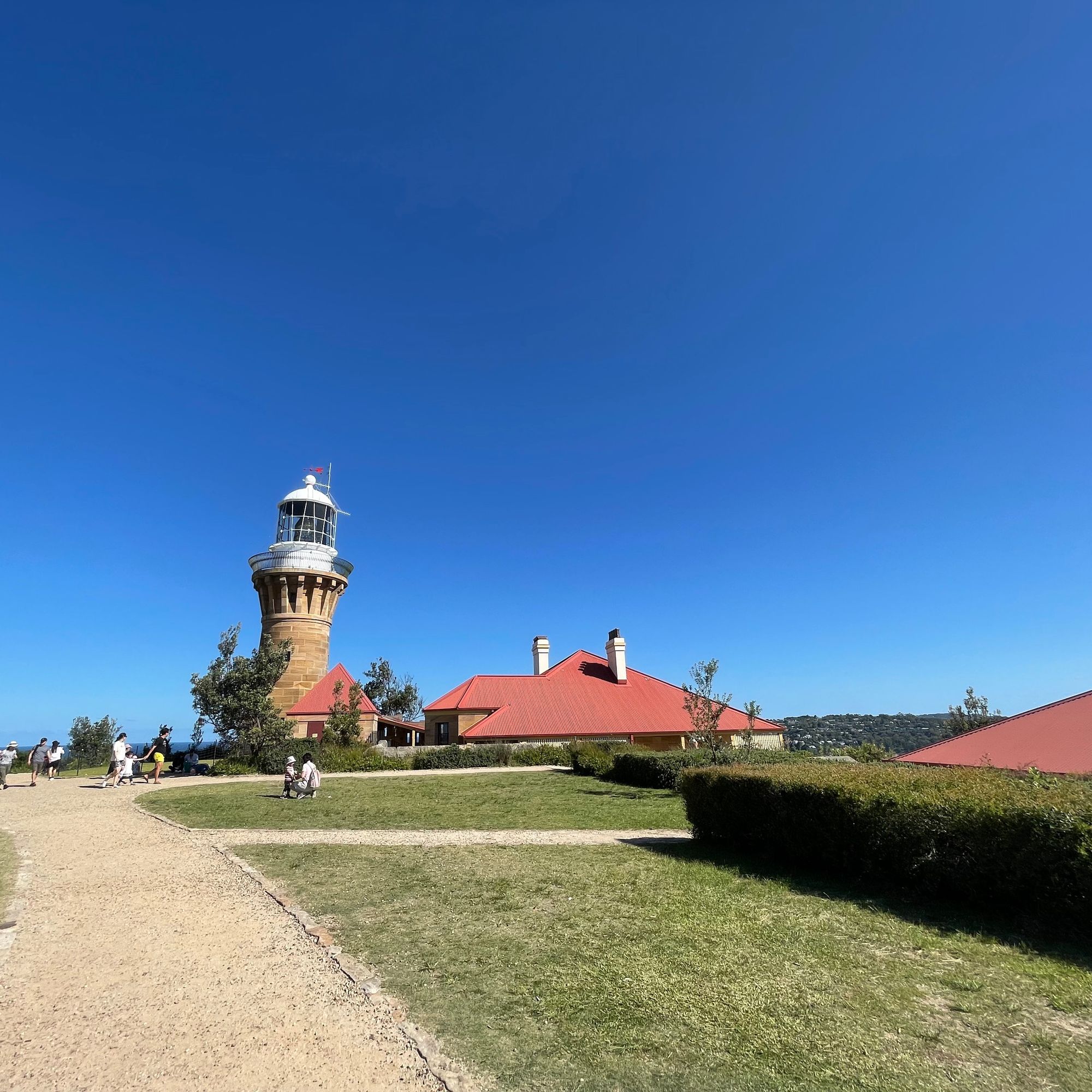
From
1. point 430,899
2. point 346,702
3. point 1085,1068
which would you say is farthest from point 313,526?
point 1085,1068

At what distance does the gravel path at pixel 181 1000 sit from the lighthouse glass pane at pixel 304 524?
98.1 feet

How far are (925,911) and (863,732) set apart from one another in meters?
58.7

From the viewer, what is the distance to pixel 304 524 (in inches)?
1468

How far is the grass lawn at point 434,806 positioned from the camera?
12.8 m

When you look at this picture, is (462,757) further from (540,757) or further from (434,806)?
(434,806)

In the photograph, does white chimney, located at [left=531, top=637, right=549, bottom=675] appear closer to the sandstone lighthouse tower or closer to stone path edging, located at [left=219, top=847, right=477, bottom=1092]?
the sandstone lighthouse tower

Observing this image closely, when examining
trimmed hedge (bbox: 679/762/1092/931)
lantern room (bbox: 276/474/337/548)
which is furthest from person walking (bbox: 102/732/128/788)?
trimmed hedge (bbox: 679/762/1092/931)

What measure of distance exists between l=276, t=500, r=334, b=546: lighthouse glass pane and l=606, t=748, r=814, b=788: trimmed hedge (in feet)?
77.5

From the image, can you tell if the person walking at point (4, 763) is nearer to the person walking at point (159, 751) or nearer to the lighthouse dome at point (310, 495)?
the person walking at point (159, 751)

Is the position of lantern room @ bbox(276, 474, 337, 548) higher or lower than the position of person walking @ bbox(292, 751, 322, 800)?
higher

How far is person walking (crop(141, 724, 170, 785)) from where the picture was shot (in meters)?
22.0

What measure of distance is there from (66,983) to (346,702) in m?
27.4

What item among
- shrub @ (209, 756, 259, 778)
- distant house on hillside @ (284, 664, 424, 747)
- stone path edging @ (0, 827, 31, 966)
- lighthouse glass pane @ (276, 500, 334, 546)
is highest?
lighthouse glass pane @ (276, 500, 334, 546)

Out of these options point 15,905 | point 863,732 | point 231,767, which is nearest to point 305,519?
point 231,767
